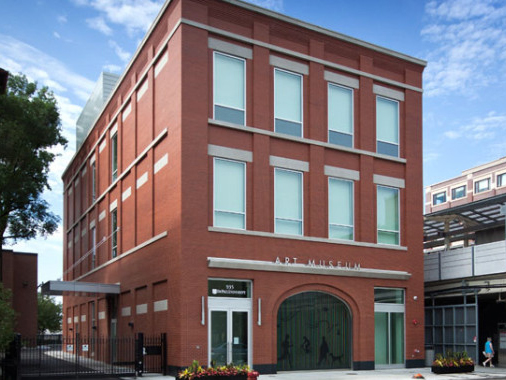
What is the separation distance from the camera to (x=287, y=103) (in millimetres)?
27625

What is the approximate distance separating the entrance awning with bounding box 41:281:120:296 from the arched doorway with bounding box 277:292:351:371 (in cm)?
1018

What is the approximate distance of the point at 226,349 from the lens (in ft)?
80.0

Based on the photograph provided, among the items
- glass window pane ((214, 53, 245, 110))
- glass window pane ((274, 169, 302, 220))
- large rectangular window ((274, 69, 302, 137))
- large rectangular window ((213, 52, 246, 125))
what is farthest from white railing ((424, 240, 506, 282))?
glass window pane ((214, 53, 245, 110))

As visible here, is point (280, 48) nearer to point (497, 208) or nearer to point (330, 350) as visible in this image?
point (330, 350)

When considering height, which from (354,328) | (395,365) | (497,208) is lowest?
(395,365)

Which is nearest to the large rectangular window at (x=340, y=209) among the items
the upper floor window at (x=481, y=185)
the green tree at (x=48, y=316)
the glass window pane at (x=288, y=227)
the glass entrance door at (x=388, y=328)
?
the glass window pane at (x=288, y=227)

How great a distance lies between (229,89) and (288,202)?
536 cm

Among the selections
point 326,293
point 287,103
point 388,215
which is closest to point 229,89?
point 287,103

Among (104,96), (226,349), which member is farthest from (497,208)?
(104,96)

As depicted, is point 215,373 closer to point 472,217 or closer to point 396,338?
point 396,338

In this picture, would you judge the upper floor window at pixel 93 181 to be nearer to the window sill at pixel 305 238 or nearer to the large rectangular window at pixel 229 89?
the large rectangular window at pixel 229 89

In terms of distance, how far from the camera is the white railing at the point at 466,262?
28.8 metres

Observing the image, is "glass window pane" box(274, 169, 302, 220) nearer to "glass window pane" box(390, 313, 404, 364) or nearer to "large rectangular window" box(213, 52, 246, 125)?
"large rectangular window" box(213, 52, 246, 125)

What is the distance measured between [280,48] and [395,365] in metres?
15.1
